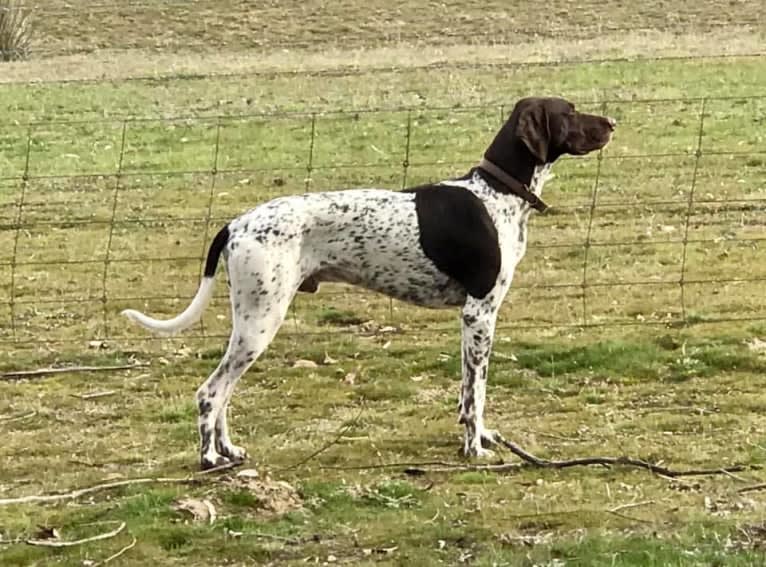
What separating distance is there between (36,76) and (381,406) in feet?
58.7

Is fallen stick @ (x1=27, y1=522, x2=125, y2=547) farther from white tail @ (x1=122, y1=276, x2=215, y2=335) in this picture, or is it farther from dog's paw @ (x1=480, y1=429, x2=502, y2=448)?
dog's paw @ (x1=480, y1=429, x2=502, y2=448)

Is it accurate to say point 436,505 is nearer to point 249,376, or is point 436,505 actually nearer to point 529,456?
point 529,456

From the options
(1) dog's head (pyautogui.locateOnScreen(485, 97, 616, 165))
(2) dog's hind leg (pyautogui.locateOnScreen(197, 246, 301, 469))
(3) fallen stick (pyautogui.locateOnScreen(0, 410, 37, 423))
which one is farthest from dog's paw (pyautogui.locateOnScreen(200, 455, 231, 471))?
(1) dog's head (pyautogui.locateOnScreen(485, 97, 616, 165))

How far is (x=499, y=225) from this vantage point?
671 cm

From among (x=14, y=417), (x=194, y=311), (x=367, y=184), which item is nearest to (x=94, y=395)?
(x=14, y=417)

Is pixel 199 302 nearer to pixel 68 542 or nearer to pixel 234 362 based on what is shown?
pixel 234 362

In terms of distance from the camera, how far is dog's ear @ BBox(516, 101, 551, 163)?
6754mm

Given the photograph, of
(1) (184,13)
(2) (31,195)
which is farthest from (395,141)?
(1) (184,13)

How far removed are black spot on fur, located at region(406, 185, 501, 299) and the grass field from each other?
0.85 m

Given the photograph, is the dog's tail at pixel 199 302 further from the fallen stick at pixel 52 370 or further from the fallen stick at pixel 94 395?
the fallen stick at pixel 52 370

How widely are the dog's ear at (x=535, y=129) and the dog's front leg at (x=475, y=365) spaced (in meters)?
0.76

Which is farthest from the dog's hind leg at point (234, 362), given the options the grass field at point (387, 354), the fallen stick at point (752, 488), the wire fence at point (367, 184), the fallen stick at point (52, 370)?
the wire fence at point (367, 184)

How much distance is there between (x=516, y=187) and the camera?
6.76m

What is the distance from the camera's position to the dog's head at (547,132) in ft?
22.2
